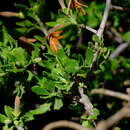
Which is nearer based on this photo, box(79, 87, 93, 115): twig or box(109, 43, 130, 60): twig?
box(79, 87, 93, 115): twig

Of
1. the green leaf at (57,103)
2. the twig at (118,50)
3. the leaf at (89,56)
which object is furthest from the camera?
the twig at (118,50)

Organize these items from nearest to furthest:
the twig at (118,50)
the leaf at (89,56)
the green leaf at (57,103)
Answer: the leaf at (89,56) < the green leaf at (57,103) < the twig at (118,50)

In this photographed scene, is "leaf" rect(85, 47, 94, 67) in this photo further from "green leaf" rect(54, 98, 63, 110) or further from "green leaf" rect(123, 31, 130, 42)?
"green leaf" rect(123, 31, 130, 42)

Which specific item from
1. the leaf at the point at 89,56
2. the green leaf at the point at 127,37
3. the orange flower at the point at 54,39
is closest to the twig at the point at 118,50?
the green leaf at the point at 127,37

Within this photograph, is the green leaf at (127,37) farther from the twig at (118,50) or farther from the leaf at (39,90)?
the leaf at (39,90)

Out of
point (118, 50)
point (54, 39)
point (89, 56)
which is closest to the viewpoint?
point (89, 56)

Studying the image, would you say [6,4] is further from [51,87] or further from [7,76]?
[51,87]

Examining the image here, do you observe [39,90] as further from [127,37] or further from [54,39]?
[127,37]

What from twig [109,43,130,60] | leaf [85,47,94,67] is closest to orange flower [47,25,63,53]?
leaf [85,47,94,67]

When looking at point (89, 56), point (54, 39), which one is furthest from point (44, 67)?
point (89, 56)

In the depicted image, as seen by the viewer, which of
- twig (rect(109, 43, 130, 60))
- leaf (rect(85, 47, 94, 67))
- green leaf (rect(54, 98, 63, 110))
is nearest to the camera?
leaf (rect(85, 47, 94, 67))

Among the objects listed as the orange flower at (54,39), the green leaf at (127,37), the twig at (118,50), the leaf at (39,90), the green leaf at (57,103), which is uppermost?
the orange flower at (54,39)
